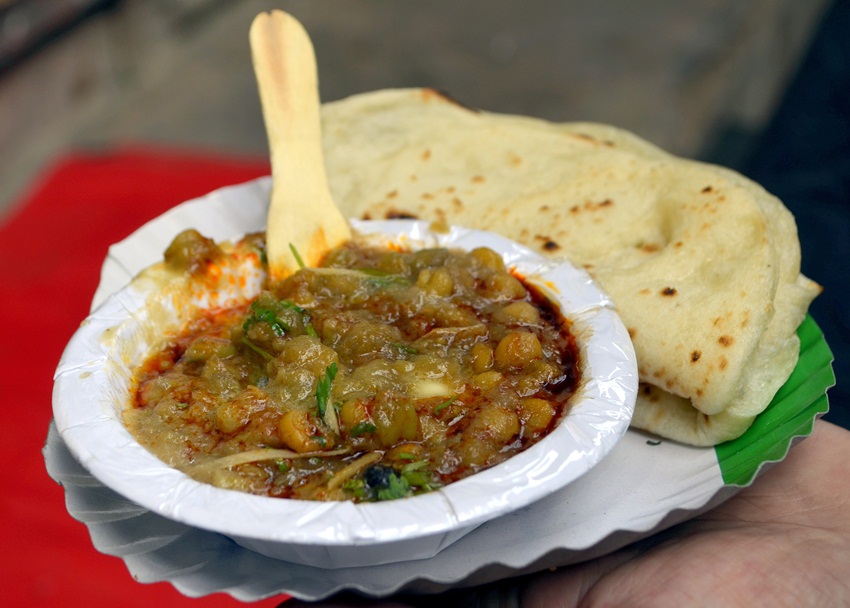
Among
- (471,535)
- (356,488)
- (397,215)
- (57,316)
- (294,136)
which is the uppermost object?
(294,136)

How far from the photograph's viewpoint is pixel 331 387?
1.64 metres

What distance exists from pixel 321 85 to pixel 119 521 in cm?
574

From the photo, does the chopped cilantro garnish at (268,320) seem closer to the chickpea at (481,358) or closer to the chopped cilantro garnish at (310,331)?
the chopped cilantro garnish at (310,331)

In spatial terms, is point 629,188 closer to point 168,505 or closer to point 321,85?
point 168,505

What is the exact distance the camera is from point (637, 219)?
2.35m

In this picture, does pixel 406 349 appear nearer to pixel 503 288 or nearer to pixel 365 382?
pixel 365 382

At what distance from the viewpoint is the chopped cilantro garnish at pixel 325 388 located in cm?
159

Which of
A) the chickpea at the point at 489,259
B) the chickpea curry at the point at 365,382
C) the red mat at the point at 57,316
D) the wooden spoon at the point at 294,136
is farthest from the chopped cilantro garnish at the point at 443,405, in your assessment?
the red mat at the point at 57,316

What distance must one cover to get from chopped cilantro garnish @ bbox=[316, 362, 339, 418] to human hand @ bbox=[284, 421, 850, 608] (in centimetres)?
38

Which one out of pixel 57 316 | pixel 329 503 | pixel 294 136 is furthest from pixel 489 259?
pixel 57 316

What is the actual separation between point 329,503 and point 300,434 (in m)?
0.17

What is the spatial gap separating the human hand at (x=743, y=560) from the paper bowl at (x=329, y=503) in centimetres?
27

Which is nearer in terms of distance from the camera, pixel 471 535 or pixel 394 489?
pixel 394 489

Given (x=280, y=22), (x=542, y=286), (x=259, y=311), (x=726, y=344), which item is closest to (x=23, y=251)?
(x=280, y=22)
